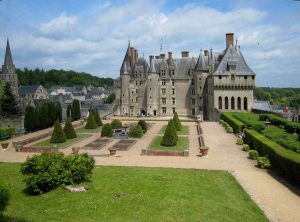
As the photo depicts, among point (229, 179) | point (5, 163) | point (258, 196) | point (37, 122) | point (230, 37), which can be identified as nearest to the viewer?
point (258, 196)

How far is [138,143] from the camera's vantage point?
89.8 ft

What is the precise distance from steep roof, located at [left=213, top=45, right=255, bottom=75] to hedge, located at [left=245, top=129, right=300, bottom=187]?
2594cm

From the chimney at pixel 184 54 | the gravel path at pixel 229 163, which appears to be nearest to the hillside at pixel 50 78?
the chimney at pixel 184 54

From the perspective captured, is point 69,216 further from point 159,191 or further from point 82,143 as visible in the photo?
point 82,143

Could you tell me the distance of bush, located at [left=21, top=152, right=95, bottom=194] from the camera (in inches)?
514

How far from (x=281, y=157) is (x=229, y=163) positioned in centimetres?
379

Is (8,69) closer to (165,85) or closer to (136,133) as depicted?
(165,85)

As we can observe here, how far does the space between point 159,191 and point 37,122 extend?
2964cm

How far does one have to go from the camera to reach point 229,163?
1939cm

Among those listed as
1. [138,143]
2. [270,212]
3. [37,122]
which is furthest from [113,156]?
[37,122]

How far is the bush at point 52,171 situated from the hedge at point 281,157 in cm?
972

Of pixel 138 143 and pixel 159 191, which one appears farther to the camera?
pixel 138 143

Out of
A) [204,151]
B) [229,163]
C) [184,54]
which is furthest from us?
[184,54]

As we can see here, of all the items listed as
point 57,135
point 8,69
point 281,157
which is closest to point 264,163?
point 281,157
